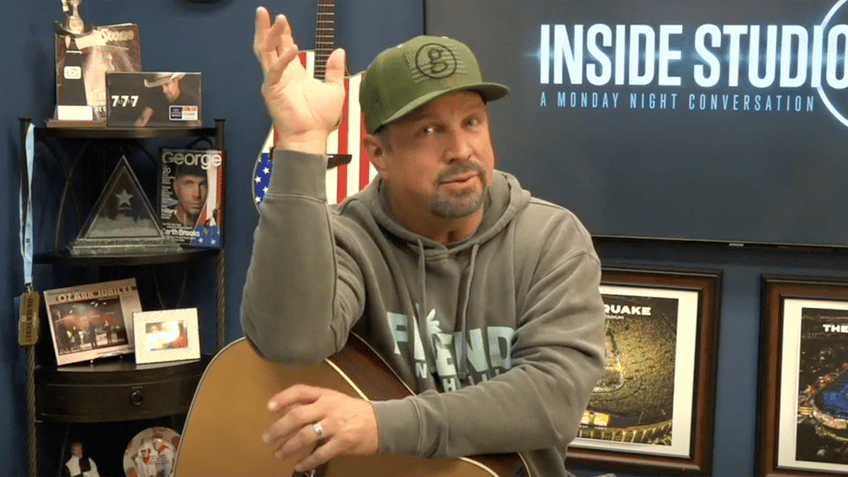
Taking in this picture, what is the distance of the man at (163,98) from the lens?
10.0 feet

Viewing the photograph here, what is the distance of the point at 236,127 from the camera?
130 inches

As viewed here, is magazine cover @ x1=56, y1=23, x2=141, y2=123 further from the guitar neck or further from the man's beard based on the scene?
the man's beard

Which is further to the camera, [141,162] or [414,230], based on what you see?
[141,162]

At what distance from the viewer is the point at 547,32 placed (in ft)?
9.78

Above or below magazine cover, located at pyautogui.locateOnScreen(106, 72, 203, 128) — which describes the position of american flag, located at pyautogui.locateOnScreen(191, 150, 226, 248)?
below

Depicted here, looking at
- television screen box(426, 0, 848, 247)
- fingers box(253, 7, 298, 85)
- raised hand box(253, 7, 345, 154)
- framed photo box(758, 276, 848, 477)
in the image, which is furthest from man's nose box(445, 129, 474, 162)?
framed photo box(758, 276, 848, 477)

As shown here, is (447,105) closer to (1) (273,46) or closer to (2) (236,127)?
(1) (273,46)

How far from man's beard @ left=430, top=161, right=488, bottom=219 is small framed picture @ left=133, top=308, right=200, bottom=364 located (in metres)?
1.73

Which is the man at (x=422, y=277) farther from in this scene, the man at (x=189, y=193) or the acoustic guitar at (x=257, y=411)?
the man at (x=189, y=193)

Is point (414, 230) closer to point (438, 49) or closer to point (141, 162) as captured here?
point (438, 49)

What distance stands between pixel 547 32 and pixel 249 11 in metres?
0.96

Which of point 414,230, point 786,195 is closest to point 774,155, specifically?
point 786,195

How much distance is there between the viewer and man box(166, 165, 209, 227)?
3.20 m

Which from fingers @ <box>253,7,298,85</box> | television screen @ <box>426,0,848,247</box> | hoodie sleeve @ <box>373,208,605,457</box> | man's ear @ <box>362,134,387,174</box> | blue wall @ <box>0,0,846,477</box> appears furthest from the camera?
blue wall @ <box>0,0,846,477</box>
